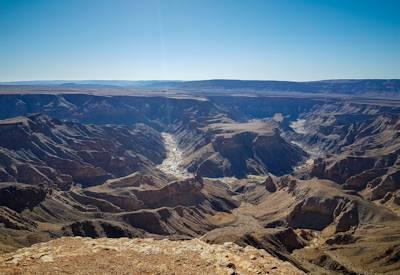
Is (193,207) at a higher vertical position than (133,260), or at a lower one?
lower

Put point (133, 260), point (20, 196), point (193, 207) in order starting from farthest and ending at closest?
point (193, 207), point (20, 196), point (133, 260)

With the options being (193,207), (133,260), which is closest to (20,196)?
(193,207)

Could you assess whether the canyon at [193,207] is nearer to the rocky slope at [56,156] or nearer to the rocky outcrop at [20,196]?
the rocky outcrop at [20,196]

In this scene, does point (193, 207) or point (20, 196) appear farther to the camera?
point (193, 207)

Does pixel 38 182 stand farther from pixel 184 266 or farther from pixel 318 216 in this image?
pixel 184 266

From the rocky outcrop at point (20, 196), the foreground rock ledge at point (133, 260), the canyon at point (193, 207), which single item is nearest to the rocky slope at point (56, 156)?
the canyon at point (193, 207)

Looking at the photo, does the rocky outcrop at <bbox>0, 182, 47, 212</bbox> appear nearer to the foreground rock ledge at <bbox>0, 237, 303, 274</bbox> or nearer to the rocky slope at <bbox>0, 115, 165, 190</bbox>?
the rocky slope at <bbox>0, 115, 165, 190</bbox>

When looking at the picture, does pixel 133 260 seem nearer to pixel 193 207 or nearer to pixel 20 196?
pixel 20 196

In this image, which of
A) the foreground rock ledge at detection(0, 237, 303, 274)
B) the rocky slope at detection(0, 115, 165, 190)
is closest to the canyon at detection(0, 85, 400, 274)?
the foreground rock ledge at detection(0, 237, 303, 274)

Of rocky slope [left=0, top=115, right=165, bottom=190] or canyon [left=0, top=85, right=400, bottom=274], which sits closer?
canyon [left=0, top=85, right=400, bottom=274]
